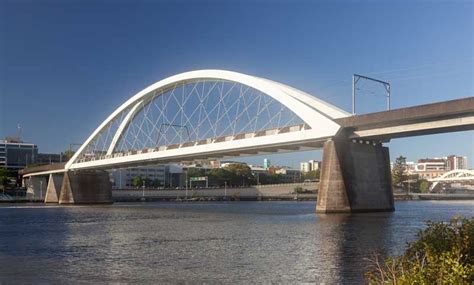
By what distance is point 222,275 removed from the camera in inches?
731

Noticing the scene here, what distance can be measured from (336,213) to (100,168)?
66.1 m

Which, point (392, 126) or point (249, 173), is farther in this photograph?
point (249, 173)

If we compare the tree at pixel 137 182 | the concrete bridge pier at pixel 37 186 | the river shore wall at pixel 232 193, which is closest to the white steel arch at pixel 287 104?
the concrete bridge pier at pixel 37 186

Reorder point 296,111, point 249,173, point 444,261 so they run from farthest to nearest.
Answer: point 249,173 → point 296,111 → point 444,261

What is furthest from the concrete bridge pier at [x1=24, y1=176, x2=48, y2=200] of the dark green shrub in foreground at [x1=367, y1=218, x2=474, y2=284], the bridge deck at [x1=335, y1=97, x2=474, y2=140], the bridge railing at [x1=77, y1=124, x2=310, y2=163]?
the dark green shrub in foreground at [x1=367, y1=218, x2=474, y2=284]

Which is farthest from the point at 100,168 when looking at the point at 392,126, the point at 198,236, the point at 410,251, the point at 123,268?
the point at 410,251

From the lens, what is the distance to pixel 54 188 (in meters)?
122

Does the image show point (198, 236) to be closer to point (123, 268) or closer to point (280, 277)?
point (123, 268)

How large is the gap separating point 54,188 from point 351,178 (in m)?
84.9

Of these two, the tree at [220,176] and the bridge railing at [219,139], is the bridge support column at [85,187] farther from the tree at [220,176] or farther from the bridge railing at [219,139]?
the tree at [220,176]

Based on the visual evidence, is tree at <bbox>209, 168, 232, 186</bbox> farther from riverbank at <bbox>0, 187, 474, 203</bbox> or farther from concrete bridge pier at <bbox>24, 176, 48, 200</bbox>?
concrete bridge pier at <bbox>24, 176, 48, 200</bbox>

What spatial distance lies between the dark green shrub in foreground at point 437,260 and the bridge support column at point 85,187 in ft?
342

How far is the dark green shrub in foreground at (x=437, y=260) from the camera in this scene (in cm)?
870

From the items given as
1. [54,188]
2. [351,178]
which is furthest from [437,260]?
[54,188]
